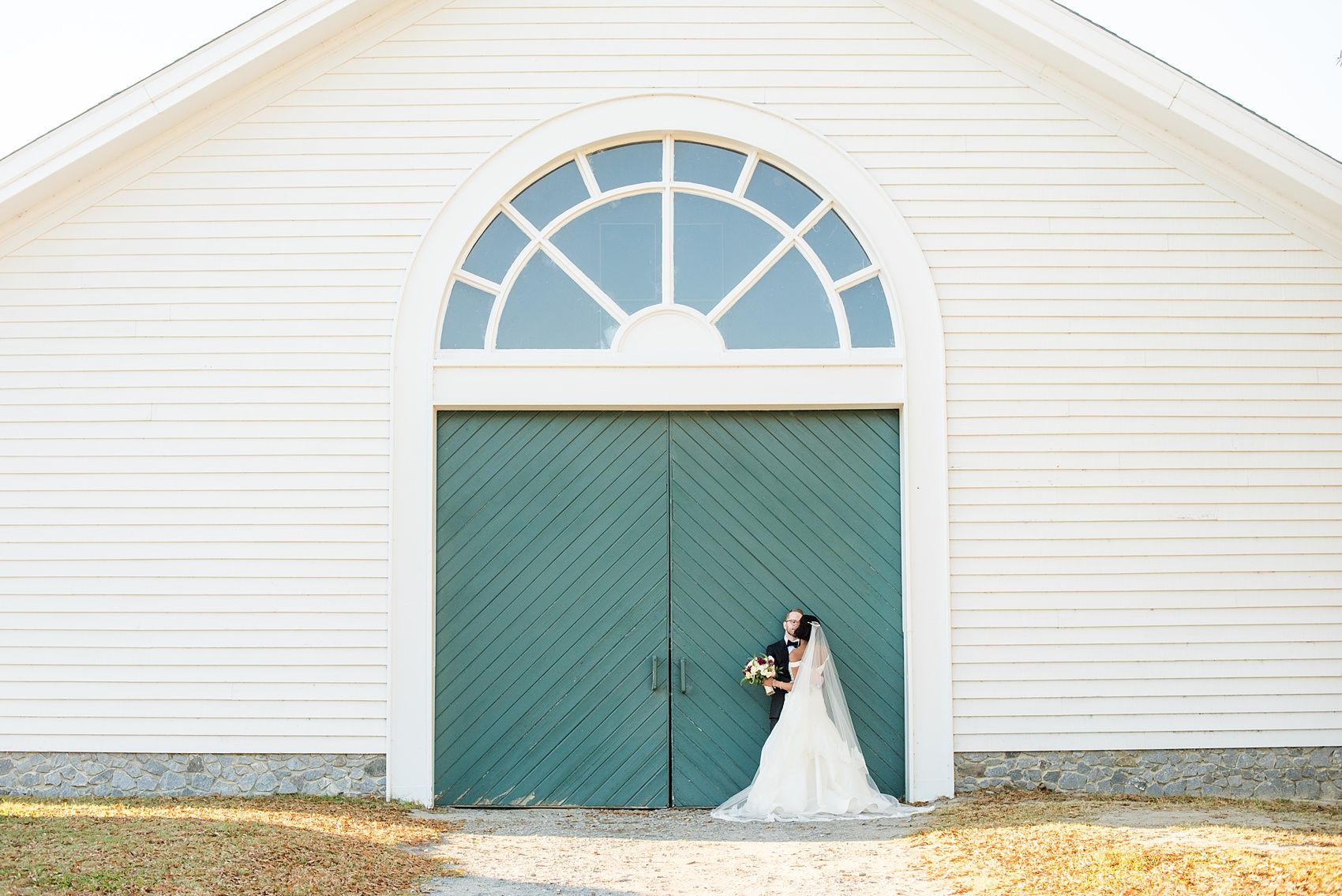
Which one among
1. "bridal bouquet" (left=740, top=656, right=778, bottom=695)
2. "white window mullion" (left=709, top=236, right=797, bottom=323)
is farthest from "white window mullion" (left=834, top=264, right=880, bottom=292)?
"bridal bouquet" (left=740, top=656, right=778, bottom=695)

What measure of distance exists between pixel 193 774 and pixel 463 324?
3.88 metres

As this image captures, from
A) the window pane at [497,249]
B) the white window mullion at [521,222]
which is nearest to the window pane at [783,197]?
the white window mullion at [521,222]

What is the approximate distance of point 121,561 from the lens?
894 centimetres

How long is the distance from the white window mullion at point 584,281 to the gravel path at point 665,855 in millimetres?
3743

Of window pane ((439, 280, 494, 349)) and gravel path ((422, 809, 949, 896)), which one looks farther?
window pane ((439, 280, 494, 349))

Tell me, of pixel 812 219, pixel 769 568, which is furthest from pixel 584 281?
pixel 769 568

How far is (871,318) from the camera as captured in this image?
9250mm

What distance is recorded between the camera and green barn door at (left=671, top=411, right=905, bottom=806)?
9.07 metres

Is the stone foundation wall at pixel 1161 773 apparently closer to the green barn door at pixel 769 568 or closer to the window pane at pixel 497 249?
the green barn door at pixel 769 568

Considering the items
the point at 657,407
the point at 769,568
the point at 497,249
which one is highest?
the point at 497,249

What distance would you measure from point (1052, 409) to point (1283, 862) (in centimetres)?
373

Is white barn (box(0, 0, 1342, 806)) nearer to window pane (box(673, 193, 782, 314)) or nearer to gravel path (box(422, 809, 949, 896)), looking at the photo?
window pane (box(673, 193, 782, 314))

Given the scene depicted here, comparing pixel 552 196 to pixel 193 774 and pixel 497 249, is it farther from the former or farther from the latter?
pixel 193 774

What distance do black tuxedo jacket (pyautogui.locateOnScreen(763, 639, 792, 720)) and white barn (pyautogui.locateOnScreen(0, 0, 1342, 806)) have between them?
15 cm
